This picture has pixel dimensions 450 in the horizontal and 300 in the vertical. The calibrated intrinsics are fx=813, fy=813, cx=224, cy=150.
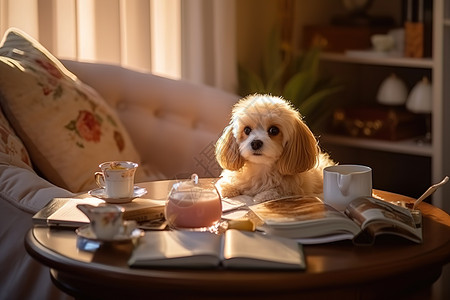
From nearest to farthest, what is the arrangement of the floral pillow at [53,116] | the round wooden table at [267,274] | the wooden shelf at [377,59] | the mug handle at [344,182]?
the round wooden table at [267,274] < the mug handle at [344,182] < the floral pillow at [53,116] < the wooden shelf at [377,59]

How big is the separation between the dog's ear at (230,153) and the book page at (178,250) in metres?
0.39

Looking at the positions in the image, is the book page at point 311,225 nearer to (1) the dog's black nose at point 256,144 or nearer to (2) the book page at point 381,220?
(2) the book page at point 381,220

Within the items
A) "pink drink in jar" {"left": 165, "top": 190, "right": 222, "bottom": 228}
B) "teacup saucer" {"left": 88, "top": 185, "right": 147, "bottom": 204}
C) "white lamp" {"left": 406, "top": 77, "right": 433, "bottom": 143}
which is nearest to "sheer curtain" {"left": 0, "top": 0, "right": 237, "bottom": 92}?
"white lamp" {"left": 406, "top": 77, "right": 433, "bottom": 143}

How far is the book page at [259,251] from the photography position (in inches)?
53.8

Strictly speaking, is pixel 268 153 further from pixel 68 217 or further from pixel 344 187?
pixel 68 217

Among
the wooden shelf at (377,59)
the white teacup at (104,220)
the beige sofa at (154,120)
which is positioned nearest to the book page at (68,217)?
the white teacup at (104,220)

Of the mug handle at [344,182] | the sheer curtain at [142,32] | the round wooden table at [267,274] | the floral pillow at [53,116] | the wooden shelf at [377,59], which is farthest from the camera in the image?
the wooden shelf at [377,59]

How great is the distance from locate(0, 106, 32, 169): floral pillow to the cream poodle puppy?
1.83 ft

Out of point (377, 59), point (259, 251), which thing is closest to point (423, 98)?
point (377, 59)

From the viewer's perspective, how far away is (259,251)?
140 centimetres

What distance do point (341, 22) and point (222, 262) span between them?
238 centimetres

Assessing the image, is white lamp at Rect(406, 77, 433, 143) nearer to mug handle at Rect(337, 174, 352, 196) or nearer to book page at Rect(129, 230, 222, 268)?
mug handle at Rect(337, 174, 352, 196)

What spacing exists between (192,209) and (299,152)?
0.36 m

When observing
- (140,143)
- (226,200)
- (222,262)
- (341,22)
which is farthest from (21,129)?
(341,22)
